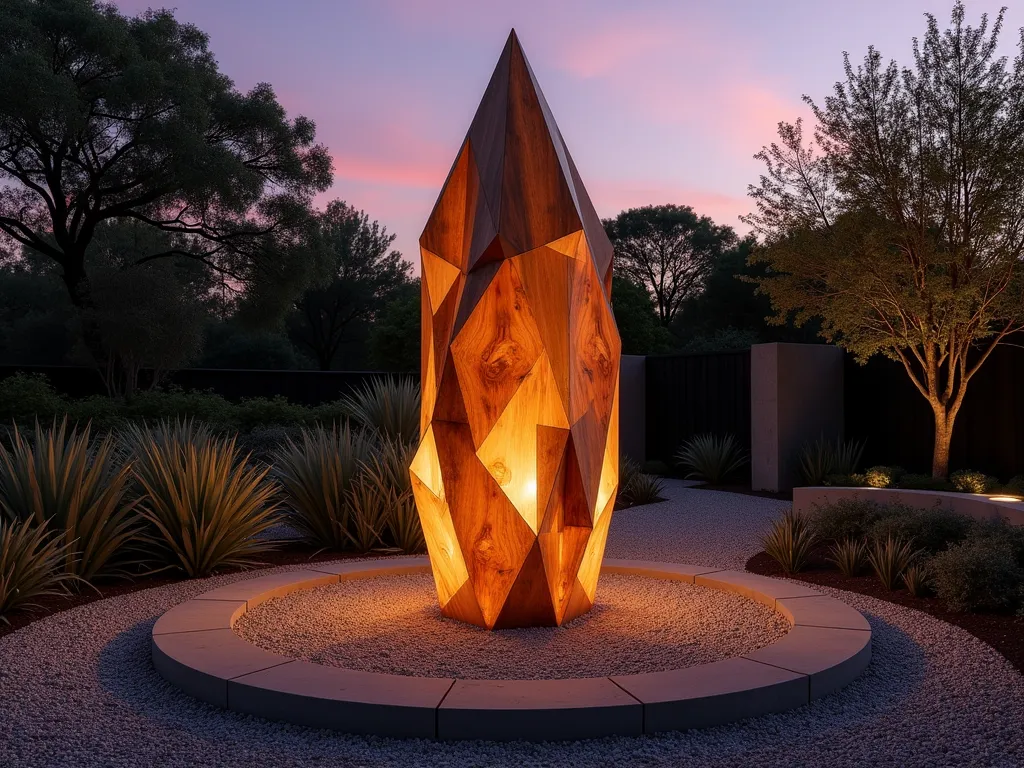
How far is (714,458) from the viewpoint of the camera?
14617 millimetres

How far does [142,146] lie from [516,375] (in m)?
18.3

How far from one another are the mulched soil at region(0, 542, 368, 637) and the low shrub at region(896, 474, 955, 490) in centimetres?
714

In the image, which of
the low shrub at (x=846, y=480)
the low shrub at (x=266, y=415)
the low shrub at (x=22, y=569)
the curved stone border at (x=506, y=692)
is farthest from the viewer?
the low shrub at (x=266, y=415)

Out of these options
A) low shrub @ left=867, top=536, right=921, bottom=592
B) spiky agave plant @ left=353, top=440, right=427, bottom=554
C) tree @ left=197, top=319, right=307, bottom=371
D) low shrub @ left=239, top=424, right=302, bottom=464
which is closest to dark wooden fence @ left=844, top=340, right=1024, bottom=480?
low shrub @ left=867, top=536, right=921, bottom=592

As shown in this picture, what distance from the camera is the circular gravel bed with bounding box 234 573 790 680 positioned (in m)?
4.30

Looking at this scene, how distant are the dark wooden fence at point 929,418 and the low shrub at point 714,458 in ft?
6.20

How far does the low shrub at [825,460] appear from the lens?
1273 centimetres

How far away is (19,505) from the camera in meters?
6.55

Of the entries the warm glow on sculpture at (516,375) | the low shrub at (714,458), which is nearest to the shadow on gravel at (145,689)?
the warm glow on sculpture at (516,375)

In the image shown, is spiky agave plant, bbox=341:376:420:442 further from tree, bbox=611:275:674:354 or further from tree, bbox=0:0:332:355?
tree, bbox=611:275:674:354

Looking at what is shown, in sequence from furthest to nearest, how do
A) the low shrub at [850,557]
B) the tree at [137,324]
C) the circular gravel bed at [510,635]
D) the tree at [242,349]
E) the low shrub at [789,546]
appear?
the tree at [242,349] < the tree at [137,324] < the low shrub at [789,546] < the low shrub at [850,557] < the circular gravel bed at [510,635]

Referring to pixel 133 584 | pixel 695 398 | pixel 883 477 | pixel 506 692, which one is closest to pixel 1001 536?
pixel 506 692

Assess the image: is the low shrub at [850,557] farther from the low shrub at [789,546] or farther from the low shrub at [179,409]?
the low shrub at [179,409]

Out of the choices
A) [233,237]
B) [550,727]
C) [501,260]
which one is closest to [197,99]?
[233,237]
